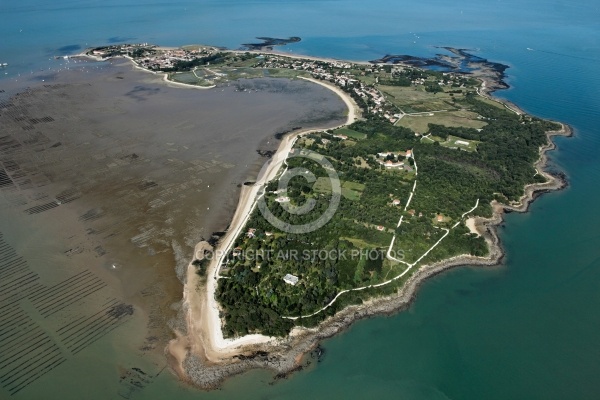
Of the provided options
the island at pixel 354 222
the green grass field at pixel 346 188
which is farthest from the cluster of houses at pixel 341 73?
the green grass field at pixel 346 188

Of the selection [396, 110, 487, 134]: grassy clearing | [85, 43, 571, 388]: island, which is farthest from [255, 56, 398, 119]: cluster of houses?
[396, 110, 487, 134]: grassy clearing

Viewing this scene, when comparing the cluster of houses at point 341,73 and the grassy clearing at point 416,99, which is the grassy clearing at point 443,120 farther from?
the cluster of houses at point 341,73

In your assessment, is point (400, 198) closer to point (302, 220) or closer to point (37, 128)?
point (302, 220)

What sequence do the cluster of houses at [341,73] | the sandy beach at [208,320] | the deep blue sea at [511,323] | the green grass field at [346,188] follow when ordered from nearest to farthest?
the deep blue sea at [511,323] → the sandy beach at [208,320] → the green grass field at [346,188] → the cluster of houses at [341,73]

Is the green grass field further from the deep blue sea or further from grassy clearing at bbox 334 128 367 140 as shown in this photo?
grassy clearing at bbox 334 128 367 140

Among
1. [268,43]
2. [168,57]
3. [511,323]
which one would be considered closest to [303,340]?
[511,323]

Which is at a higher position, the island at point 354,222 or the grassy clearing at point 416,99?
the grassy clearing at point 416,99
